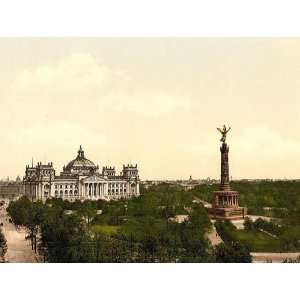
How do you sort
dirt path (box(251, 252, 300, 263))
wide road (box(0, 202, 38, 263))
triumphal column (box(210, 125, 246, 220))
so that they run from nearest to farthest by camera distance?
dirt path (box(251, 252, 300, 263)) < wide road (box(0, 202, 38, 263)) < triumphal column (box(210, 125, 246, 220))

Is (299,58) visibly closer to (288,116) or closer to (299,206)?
(288,116)

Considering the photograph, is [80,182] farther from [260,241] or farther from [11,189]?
[260,241]

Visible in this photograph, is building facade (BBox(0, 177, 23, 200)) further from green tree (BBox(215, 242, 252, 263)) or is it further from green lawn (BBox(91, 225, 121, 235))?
green tree (BBox(215, 242, 252, 263))

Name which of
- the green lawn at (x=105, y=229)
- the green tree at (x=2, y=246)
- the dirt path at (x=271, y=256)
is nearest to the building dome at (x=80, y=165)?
the green lawn at (x=105, y=229)

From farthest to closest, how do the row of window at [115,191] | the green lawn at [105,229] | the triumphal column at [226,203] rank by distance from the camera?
the row of window at [115,191] < the triumphal column at [226,203] < the green lawn at [105,229]

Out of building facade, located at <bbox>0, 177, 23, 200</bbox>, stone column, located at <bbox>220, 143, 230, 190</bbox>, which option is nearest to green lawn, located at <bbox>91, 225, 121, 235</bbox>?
building facade, located at <bbox>0, 177, 23, 200</bbox>

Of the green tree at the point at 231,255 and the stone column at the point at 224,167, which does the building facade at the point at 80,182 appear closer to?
the stone column at the point at 224,167
